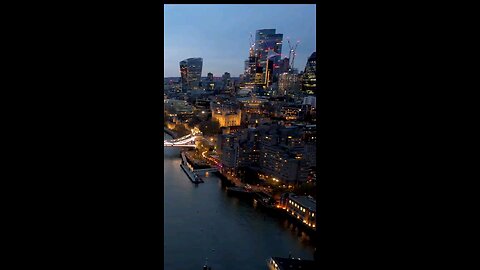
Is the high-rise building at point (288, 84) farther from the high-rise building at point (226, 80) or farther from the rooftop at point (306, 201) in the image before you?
the rooftop at point (306, 201)

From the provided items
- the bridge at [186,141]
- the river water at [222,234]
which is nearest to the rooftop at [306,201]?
the river water at [222,234]

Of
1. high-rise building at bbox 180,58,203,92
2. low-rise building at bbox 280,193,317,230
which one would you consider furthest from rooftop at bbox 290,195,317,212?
high-rise building at bbox 180,58,203,92

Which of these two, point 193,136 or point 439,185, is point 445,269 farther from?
point 193,136

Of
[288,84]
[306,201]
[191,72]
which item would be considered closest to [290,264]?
[306,201]

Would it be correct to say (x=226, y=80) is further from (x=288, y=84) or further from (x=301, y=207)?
(x=301, y=207)

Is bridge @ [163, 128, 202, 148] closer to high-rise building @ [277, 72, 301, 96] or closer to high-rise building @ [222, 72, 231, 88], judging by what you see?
high-rise building @ [277, 72, 301, 96]

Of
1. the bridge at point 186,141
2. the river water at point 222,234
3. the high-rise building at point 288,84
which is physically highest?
the high-rise building at point 288,84
